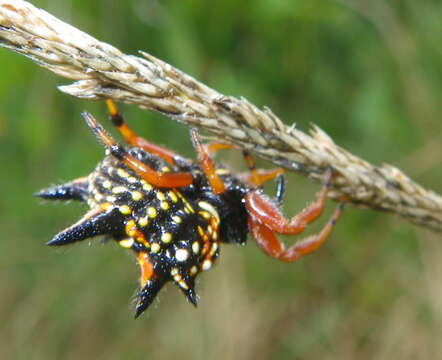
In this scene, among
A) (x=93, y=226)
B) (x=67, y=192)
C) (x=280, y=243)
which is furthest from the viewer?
(x=280, y=243)

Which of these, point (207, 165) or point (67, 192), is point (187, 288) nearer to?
point (207, 165)

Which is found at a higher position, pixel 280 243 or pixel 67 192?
pixel 280 243

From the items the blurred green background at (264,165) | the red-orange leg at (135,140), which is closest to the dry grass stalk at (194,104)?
the red-orange leg at (135,140)

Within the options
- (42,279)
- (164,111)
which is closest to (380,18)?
(164,111)

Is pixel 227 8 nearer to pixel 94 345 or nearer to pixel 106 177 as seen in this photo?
pixel 106 177

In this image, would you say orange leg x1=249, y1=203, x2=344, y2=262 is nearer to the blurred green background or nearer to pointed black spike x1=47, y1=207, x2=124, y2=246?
pointed black spike x1=47, y1=207, x2=124, y2=246

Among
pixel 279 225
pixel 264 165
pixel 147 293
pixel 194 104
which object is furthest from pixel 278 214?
pixel 264 165
